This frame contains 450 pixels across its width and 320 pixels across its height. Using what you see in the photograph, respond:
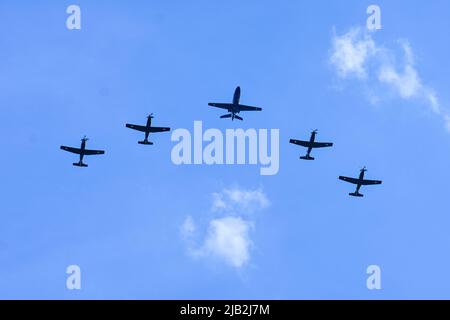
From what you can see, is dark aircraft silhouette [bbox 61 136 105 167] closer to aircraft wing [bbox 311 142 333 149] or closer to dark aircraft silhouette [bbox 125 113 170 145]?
dark aircraft silhouette [bbox 125 113 170 145]

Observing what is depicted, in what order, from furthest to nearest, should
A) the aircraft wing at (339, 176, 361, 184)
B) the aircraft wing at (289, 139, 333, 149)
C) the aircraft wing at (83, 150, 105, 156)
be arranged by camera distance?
1. the aircraft wing at (289, 139, 333, 149)
2. the aircraft wing at (339, 176, 361, 184)
3. the aircraft wing at (83, 150, 105, 156)

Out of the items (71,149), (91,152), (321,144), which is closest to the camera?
(71,149)

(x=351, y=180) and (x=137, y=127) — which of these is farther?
(x=351, y=180)

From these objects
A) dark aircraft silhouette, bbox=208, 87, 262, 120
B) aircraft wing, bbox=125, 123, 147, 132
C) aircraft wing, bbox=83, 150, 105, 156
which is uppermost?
dark aircraft silhouette, bbox=208, 87, 262, 120

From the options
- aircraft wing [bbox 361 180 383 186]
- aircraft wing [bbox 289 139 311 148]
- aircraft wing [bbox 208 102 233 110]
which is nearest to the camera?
aircraft wing [bbox 361 180 383 186]

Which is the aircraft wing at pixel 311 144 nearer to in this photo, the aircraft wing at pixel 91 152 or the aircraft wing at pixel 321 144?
the aircraft wing at pixel 321 144

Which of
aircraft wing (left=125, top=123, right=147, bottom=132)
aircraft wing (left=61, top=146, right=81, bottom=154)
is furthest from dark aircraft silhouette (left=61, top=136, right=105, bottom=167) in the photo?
aircraft wing (left=125, top=123, right=147, bottom=132)

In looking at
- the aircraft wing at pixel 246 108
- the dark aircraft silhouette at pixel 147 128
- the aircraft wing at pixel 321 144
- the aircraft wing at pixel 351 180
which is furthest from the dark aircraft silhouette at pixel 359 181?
the dark aircraft silhouette at pixel 147 128

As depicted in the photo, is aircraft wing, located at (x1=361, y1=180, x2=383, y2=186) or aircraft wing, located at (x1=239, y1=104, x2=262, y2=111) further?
aircraft wing, located at (x1=239, y1=104, x2=262, y2=111)

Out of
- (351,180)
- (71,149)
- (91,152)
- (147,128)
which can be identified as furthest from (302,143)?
(71,149)

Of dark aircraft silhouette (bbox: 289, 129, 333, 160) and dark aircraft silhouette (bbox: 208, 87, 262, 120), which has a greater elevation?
dark aircraft silhouette (bbox: 208, 87, 262, 120)

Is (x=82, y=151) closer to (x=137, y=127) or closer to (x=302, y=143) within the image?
(x=137, y=127)

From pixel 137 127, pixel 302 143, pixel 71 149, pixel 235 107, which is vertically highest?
pixel 235 107
